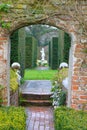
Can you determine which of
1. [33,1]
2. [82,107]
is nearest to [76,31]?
[33,1]

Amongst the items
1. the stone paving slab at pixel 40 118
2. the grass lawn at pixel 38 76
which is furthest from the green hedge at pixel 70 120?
the grass lawn at pixel 38 76

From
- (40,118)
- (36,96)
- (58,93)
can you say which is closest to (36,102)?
(36,96)

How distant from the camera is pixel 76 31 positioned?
19.6 feet

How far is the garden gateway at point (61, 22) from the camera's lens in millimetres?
5914

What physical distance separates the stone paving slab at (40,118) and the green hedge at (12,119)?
1297 millimetres

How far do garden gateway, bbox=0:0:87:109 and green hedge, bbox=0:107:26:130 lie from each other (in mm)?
885

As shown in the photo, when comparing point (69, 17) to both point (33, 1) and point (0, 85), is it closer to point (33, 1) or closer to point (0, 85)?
point (33, 1)

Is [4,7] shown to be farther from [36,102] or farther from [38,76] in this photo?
[38,76]

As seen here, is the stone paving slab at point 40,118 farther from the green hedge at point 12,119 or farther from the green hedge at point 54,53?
the green hedge at point 54,53

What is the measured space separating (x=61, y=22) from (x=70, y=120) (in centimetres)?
202

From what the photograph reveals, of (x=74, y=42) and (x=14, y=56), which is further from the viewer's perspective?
(x=14, y=56)

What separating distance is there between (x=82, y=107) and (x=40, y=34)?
29161 mm

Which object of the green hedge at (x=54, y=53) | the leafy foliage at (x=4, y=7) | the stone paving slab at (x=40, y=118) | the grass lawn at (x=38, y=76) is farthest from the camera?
the green hedge at (x=54, y=53)

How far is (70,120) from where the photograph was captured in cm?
478
